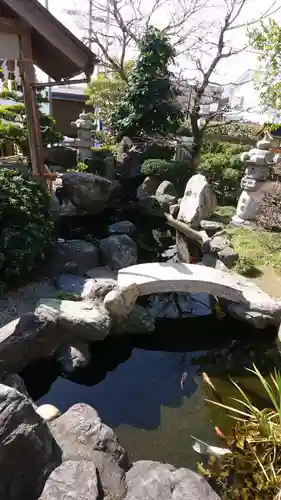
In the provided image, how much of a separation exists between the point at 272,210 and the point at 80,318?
538 cm

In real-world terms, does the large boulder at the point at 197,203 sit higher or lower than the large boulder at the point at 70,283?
higher

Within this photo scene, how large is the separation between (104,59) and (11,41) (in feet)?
39.6

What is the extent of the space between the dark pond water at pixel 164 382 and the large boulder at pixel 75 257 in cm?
188

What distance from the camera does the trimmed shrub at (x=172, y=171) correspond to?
12914 mm

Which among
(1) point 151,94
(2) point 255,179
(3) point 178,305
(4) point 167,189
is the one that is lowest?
(3) point 178,305

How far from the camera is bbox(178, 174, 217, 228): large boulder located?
10.1 m

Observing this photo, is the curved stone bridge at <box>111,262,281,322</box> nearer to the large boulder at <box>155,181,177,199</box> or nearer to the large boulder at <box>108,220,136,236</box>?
the large boulder at <box>108,220,136,236</box>

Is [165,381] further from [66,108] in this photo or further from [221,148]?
[66,108]

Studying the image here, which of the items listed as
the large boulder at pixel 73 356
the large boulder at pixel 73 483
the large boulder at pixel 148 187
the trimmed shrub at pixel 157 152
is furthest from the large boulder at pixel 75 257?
the trimmed shrub at pixel 157 152

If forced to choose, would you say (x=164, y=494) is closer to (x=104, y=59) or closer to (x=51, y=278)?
(x=51, y=278)

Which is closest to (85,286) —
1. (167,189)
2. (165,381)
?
(165,381)

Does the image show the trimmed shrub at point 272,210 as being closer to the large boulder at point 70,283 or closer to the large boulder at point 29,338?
the large boulder at point 70,283

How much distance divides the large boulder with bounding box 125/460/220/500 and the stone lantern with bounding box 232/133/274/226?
7241 millimetres

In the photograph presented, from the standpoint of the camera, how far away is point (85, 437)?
3.59 metres
